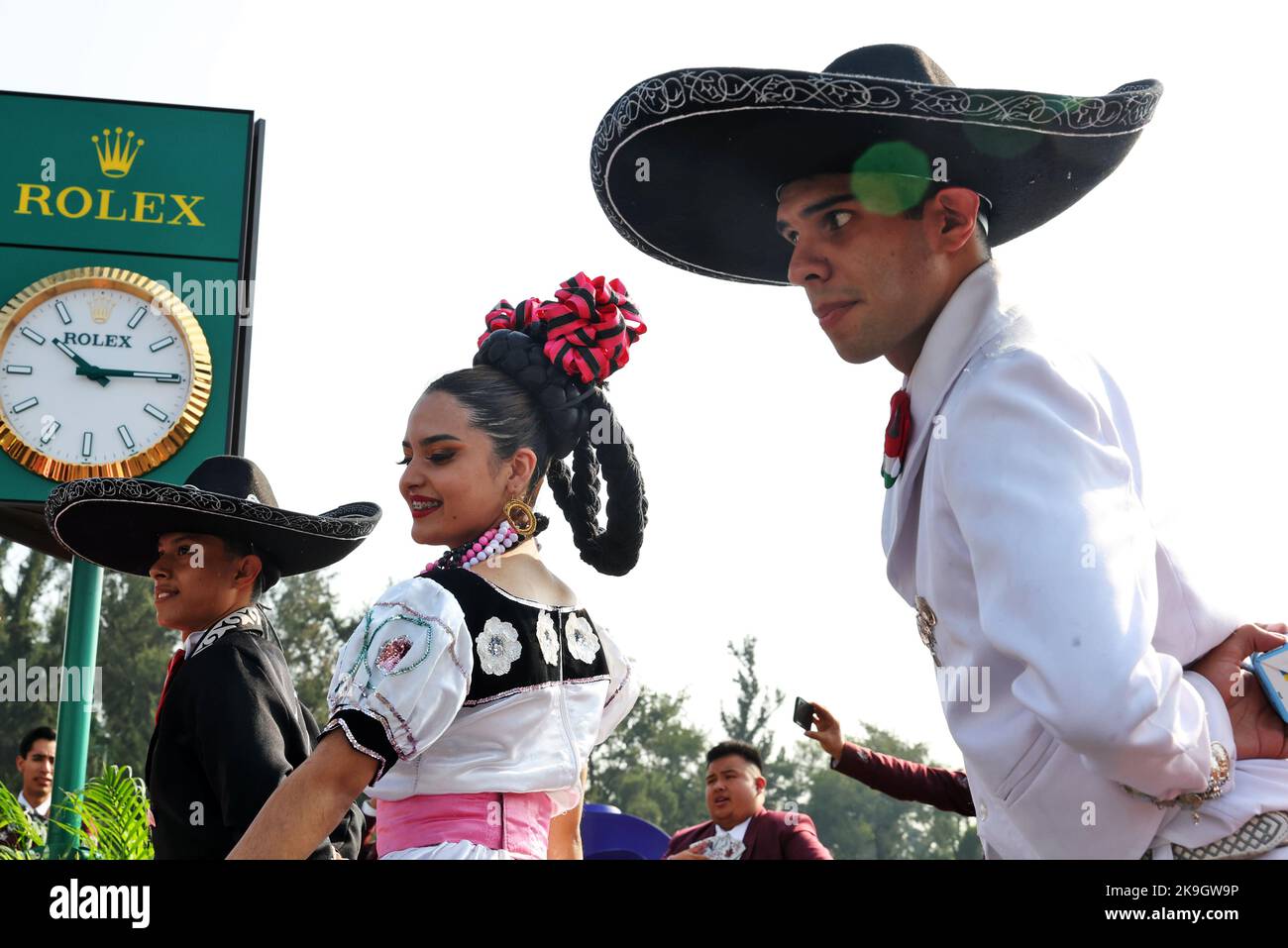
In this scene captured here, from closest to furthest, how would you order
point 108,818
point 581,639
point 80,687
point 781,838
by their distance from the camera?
point 581,639 → point 108,818 → point 80,687 → point 781,838

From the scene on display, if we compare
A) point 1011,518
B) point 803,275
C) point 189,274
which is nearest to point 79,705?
point 189,274

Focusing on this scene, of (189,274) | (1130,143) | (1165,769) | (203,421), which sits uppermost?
(189,274)

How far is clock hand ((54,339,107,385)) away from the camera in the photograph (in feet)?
22.7

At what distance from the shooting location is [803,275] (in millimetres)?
2254

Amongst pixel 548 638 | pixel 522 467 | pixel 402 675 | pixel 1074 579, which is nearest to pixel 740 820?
pixel 522 467

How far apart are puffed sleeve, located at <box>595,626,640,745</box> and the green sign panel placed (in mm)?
4053

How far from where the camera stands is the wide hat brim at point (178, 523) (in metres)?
4.20

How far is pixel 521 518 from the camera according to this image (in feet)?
10.4

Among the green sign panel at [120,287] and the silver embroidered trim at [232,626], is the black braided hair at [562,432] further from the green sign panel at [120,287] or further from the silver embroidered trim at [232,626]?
the green sign panel at [120,287]

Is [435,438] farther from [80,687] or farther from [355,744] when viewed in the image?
[80,687]

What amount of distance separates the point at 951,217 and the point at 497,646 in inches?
49.3
